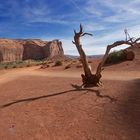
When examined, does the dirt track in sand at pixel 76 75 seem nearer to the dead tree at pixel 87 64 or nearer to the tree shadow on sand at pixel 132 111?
the dead tree at pixel 87 64

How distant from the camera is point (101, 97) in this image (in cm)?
1326

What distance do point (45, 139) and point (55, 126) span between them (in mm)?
1136

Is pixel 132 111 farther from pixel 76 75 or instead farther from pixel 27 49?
pixel 27 49

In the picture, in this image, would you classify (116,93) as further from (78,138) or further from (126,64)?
(126,64)

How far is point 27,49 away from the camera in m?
114

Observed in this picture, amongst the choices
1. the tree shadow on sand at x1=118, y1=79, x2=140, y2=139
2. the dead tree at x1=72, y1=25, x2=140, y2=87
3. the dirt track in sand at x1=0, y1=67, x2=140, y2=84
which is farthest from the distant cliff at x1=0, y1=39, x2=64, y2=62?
the tree shadow on sand at x1=118, y1=79, x2=140, y2=139

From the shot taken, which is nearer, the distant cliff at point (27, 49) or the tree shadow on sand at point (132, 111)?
the tree shadow on sand at point (132, 111)

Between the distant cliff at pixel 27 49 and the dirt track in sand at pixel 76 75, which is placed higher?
the distant cliff at pixel 27 49

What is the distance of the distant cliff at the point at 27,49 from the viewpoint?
110 meters

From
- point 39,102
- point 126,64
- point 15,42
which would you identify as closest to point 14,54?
point 15,42

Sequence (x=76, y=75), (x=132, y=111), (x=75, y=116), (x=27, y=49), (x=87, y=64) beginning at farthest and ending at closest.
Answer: (x=27, y=49)
(x=76, y=75)
(x=87, y=64)
(x=75, y=116)
(x=132, y=111)

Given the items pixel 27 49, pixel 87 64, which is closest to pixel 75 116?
pixel 87 64

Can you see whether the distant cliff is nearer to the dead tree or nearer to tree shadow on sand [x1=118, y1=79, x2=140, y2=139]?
the dead tree

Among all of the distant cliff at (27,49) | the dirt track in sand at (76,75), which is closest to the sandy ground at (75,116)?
the dirt track in sand at (76,75)
